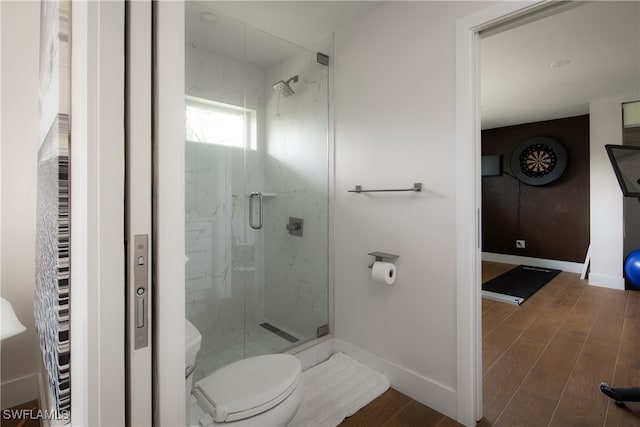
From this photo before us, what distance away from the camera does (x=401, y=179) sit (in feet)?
6.42

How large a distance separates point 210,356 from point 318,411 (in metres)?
0.78

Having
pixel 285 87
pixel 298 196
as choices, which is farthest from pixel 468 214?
pixel 285 87

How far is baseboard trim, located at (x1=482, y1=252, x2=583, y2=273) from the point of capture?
16.0 feet

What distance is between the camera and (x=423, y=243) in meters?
1.86

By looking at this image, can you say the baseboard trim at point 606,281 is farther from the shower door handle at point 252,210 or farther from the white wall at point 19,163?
the white wall at point 19,163

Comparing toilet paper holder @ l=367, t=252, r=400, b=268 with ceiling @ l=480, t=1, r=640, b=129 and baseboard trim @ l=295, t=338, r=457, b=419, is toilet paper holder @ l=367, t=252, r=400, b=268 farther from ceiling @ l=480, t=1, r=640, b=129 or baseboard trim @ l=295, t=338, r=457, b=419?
ceiling @ l=480, t=1, r=640, b=129

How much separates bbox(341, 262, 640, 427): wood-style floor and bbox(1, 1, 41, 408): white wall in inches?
75.2

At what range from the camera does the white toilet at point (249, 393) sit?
1175 mm

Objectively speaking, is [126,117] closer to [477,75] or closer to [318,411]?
[477,75]

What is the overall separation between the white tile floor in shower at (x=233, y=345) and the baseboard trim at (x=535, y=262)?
4.74 metres

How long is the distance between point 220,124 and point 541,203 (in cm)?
541

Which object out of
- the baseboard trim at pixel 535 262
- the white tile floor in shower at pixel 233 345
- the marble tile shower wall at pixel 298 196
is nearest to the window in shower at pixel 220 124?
the marble tile shower wall at pixel 298 196

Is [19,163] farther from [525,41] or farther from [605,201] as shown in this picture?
[605,201]

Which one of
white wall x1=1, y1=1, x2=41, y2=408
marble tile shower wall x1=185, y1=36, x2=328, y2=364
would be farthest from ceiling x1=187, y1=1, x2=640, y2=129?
white wall x1=1, y1=1, x2=41, y2=408
